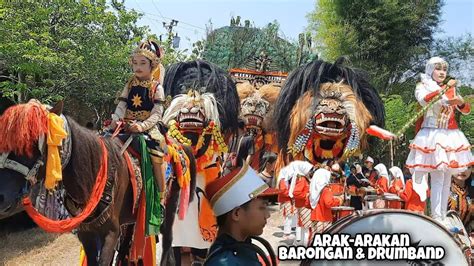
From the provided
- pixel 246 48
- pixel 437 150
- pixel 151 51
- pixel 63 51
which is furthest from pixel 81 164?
pixel 246 48

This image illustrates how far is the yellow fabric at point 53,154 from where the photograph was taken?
10.5ft

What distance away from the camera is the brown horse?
10.2ft

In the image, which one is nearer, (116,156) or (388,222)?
(388,222)

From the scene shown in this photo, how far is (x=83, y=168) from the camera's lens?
11.7 ft

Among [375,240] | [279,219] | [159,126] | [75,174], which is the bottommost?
[279,219]

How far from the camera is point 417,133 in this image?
5195 millimetres

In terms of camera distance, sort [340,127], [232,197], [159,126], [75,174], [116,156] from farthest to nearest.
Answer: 1. [340,127]
2. [159,126]
3. [116,156]
4. [75,174]
5. [232,197]

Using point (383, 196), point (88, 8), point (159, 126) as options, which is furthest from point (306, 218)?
point (88, 8)

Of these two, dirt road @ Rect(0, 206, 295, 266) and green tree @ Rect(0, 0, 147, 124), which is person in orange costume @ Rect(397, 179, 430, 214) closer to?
dirt road @ Rect(0, 206, 295, 266)

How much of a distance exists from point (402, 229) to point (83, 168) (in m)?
2.12

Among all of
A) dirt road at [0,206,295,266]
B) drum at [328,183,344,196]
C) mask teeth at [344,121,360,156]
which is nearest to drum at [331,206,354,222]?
drum at [328,183,344,196]

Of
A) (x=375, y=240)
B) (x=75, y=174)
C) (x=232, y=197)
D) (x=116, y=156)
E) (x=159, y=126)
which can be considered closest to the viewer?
(x=232, y=197)

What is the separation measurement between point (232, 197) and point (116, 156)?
1880 millimetres

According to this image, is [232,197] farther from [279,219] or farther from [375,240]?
[279,219]
